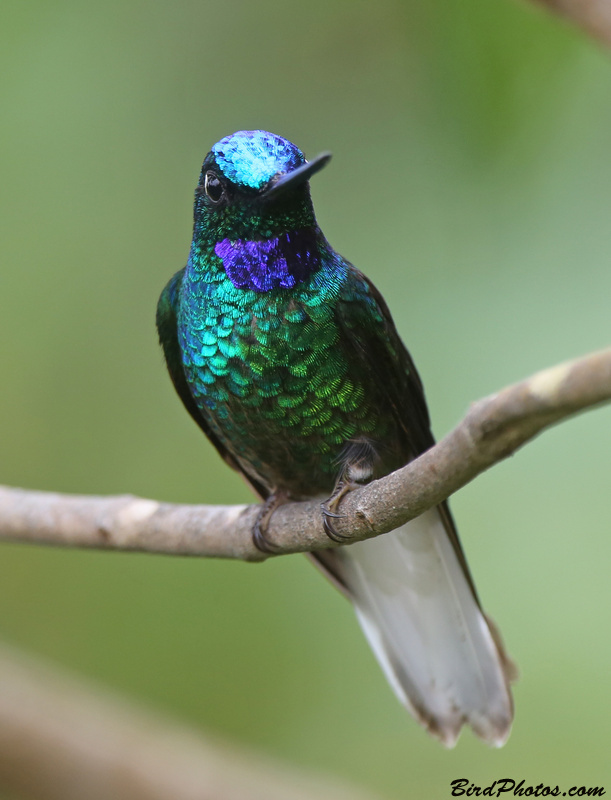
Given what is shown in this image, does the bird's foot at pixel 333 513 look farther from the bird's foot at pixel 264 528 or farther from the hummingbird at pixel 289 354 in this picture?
the bird's foot at pixel 264 528

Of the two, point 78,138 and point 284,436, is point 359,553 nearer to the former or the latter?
point 284,436

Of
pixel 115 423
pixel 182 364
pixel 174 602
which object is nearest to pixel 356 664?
pixel 174 602

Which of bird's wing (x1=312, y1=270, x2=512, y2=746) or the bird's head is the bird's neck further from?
bird's wing (x1=312, y1=270, x2=512, y2=746)

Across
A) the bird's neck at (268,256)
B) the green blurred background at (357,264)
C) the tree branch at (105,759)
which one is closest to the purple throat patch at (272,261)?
the bird's neck at (268,256)

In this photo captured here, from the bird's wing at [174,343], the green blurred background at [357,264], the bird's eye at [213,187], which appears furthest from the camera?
the green blurred background at [357,264]

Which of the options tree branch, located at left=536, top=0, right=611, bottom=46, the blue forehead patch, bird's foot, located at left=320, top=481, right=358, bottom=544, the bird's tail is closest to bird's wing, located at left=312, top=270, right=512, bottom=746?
the bird's tail
